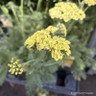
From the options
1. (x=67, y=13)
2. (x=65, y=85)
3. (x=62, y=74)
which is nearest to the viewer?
(x=67, y=13)

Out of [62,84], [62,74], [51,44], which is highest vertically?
[51,44]

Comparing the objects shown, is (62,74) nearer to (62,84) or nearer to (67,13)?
(62,84)

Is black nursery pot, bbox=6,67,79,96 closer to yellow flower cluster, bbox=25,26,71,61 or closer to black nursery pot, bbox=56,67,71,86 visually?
black nursery pot, bbox=56,67,71,86

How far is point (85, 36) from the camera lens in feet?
3.88

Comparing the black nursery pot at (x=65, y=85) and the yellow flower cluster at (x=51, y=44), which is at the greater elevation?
the yellow flower cluster at (x=51, y=44)

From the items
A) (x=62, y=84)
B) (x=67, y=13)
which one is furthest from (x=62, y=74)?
(x=67, y=13)

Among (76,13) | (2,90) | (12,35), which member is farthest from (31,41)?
(2,90)

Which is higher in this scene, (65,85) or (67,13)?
(67,13)

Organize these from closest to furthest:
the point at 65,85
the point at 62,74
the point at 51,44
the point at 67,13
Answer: the point at 51,44 → the point at 67,13 → the point at 65,85 → the point at 62,74

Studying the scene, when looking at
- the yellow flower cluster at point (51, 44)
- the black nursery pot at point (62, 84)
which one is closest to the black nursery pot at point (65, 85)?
the black nursery pot at point (62, 84)

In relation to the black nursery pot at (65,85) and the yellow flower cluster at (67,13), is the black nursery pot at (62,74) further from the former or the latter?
the yellow flower cluster at (67,13)

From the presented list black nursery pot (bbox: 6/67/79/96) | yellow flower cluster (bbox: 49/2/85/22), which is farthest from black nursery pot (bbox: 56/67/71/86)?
yellow flower cluster (bbox: 49/2/85/22)

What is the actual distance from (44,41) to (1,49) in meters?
0.66

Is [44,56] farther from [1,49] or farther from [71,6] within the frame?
[1,49]
